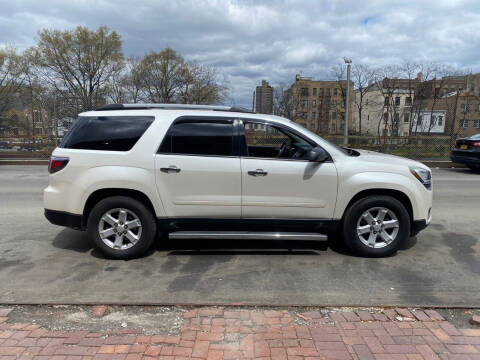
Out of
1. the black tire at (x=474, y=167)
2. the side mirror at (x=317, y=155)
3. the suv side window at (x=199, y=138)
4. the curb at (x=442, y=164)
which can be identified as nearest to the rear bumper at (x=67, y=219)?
the suv side window at (x=199, y=138)

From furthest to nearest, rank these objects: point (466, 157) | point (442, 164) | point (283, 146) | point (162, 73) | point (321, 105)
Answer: point (321, 105), point (162, 73), point (442, 164), point (466, 157), point (283, 146)

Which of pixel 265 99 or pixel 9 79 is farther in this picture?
pixel 265 99

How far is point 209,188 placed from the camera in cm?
420

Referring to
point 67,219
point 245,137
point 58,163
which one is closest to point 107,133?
point 58,163

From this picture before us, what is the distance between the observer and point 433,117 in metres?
27.3

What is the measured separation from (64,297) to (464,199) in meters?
8.43

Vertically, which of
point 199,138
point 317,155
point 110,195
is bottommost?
point 110,195

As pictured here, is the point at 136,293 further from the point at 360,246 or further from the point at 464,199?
the point at 464,199

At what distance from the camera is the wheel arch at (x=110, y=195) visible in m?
4.23

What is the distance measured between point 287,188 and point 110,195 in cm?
217

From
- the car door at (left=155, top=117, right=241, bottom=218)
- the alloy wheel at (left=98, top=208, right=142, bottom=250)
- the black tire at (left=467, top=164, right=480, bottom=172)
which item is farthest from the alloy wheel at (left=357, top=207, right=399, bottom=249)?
the black tire at (left=467, top=164, right=480, bottom=172)

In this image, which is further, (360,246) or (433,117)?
(433,117)

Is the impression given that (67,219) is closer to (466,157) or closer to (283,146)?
(283,146)

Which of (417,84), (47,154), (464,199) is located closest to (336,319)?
(464,199)
